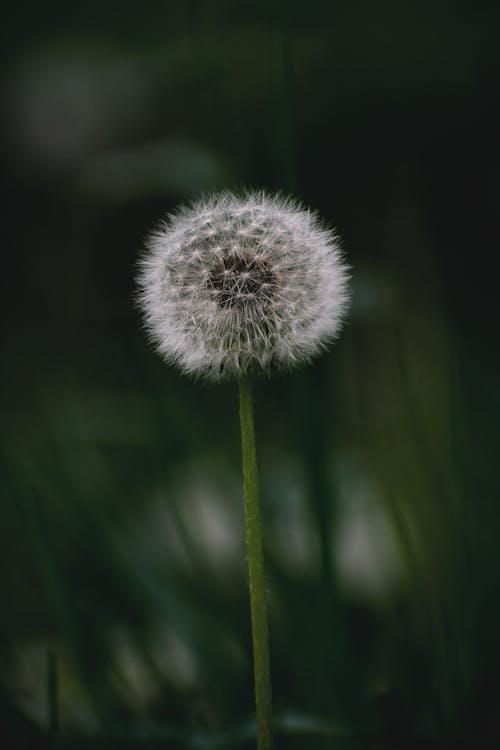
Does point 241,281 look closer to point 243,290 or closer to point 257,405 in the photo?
point 243,290

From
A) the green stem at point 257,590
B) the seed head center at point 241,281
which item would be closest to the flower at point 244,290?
the seed head center at point 241,281

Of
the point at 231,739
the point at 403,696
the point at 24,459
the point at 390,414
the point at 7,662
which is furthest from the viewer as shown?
the point at 390,414

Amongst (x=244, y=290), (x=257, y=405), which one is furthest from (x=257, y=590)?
(x=257, y=405)

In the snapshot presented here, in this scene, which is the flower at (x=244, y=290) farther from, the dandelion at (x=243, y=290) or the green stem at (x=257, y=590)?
the green stem at (x=257, y=590)

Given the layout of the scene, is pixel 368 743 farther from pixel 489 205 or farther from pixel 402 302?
pixel 489 205

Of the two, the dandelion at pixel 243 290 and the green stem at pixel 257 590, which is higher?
the dandelion at pixel 243 290

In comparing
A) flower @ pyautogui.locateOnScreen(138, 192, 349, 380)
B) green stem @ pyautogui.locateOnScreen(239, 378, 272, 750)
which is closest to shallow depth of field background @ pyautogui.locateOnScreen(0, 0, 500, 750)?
flower @ pyautogui.locateOnScreen(138, 192, 349, 380)

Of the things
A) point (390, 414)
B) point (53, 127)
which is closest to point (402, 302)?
point (390, 414)

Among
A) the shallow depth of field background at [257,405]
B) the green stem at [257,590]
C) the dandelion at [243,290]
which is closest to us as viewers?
the green stem at [257,590]
